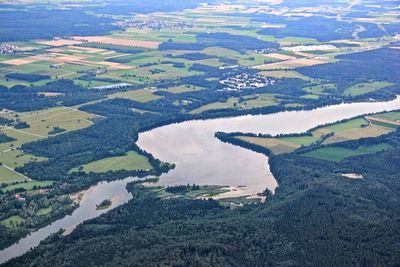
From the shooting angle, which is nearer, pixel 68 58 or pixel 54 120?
pixel 54 120

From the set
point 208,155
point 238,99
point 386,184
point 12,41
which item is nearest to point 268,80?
point 238,99

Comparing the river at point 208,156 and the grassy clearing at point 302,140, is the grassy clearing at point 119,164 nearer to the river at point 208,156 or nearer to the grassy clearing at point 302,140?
the river at point 208,156

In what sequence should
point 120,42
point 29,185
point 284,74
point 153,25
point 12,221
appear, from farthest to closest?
point 153,25 → point 120,42 → point 284,74 → point 29,185 → point 12,221

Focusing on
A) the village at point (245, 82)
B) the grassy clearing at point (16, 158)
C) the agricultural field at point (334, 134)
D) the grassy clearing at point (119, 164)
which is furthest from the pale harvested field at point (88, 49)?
the grassy clearing at point (119, 164)

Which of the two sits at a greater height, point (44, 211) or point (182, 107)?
point (44, 211)

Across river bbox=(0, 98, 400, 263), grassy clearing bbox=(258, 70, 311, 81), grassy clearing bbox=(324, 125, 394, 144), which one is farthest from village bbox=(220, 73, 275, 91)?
grassy clearing bbox=(324, 125, 394, 144)

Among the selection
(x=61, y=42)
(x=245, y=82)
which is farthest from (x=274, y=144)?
(x=61, y=42)

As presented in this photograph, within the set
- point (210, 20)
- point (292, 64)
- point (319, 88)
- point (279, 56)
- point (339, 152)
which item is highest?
point (210, 20)

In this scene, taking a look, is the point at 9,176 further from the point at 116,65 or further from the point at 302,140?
the point at 116,65
